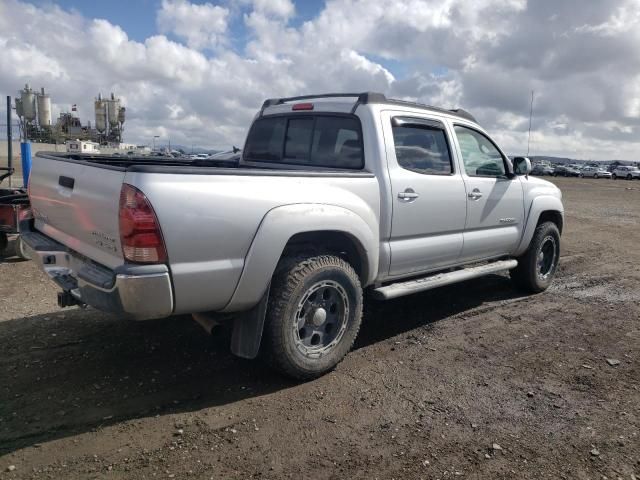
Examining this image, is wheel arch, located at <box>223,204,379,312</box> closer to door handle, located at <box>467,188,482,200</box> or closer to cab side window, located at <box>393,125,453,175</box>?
cab side window, located at <box>393,125,453,175</box>

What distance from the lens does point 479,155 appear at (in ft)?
17.8

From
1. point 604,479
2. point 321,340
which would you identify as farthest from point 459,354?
point 604,479

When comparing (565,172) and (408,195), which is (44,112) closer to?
(408,195)

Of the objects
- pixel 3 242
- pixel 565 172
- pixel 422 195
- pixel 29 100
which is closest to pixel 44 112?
pixel 29 100

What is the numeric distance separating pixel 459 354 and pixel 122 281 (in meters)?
2.84

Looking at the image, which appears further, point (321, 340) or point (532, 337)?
point (532, 337)

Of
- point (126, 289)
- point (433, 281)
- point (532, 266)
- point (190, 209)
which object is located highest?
point (190, 209)

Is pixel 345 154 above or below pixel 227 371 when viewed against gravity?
above

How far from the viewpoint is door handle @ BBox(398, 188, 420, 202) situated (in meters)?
4.29

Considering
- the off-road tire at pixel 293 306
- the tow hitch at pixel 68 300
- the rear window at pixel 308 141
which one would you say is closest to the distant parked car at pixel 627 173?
the rear window at pixel 308 141

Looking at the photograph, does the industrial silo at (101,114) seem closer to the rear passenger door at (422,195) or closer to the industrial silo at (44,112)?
the industrial silo at (44,112)

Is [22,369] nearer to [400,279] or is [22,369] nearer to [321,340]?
[321,340]

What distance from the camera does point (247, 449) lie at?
3.01 m

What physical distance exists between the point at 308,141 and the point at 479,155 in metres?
1.84
